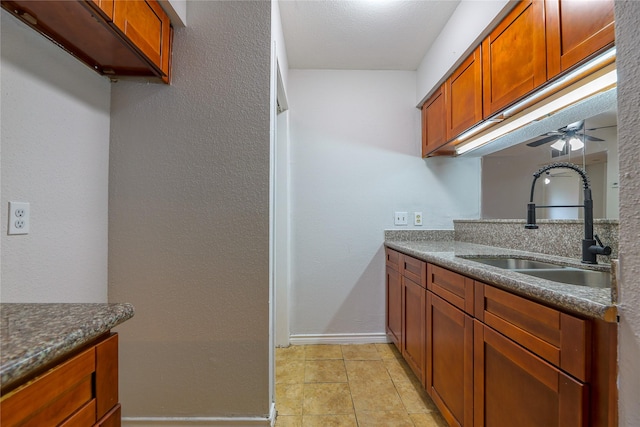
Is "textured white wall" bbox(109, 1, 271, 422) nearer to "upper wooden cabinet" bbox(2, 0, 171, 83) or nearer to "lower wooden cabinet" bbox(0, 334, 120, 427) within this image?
"upper wooden cabinet" bbox(2, 0, 171, 83)

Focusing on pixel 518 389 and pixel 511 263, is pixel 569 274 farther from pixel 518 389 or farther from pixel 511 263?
pixel 518 389

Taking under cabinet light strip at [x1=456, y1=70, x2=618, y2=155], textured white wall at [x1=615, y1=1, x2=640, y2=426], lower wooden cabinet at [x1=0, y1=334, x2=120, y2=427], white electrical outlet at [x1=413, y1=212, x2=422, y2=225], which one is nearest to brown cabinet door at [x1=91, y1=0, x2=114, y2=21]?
lower wooden cabinet at [x1=0, y1=334, x2=120, y2=427]

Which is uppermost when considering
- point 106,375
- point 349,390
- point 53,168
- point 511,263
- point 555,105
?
point 555,105

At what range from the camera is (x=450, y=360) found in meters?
1.32

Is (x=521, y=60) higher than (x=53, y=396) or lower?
higher

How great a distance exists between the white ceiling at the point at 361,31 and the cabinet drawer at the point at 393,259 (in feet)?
5.23

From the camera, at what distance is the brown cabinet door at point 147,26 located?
107 centimetres

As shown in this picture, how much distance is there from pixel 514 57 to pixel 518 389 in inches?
55.6

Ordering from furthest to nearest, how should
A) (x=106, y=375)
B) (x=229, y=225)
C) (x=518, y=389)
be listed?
(x=229, y=225) < (x=518, y=389) < (x=106, y=375)

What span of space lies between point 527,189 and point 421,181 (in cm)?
80

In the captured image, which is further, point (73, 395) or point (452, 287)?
point (452, 287)

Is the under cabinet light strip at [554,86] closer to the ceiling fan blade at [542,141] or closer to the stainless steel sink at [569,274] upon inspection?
the ceiling fan blade at [542,141]

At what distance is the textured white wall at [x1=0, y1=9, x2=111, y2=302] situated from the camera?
959mm

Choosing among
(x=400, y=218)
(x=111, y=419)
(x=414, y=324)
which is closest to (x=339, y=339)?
(x=414, y=324)
